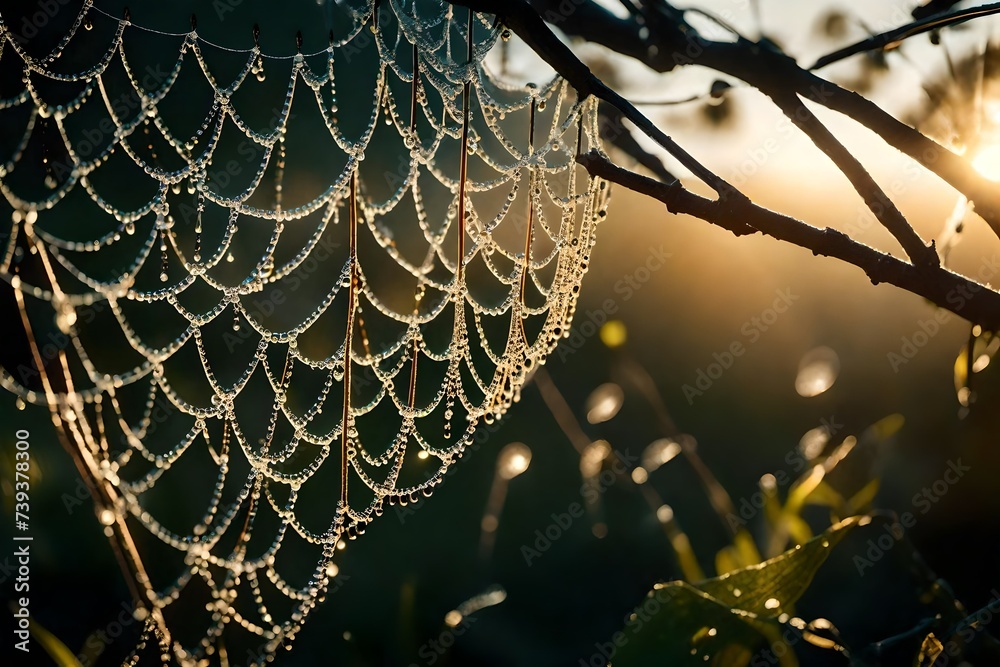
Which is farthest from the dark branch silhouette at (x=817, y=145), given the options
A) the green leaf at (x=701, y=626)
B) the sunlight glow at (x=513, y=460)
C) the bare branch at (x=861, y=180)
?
the sunlight glow at (x=513, y=460)

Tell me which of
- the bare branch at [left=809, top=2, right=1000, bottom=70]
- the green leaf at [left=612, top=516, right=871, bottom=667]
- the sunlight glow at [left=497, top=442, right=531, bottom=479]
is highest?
the bare branch at [left=809, top=2, right=1000, bottom=70]

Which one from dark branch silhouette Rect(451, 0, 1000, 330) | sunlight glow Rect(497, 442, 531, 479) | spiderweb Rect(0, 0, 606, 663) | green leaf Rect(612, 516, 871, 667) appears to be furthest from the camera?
sunlight glow Rect(497, 442, 531, 479)

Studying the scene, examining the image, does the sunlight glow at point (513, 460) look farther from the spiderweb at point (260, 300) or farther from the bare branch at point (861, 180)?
the bare branch at point (861, 180)

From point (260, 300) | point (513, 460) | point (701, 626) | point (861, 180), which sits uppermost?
point (260, 300)

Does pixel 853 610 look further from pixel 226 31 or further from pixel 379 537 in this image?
pixel 226 31

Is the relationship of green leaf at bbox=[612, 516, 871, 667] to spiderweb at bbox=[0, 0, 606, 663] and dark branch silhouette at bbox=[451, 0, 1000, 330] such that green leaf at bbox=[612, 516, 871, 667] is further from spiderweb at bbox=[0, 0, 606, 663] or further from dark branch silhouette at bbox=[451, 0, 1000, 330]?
spiderweb at bbox=[0, 0, 606, 663]

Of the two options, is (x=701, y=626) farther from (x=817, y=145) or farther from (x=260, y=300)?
(x=260, y=300)

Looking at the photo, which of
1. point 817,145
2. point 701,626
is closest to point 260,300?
point 701,626

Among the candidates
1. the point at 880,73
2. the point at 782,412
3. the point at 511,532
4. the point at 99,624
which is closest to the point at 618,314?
the point at 782,412

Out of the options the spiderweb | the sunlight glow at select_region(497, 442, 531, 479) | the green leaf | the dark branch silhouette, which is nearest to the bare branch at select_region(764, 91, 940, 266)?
the dark branch silhouette

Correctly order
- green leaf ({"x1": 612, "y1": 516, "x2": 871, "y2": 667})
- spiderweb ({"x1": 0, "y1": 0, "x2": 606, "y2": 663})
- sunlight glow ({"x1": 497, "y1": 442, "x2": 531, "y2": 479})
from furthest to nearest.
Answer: sunlight glow ({"x1": 497, "y1": 442, "x2": 531, "y2": 479}) < spiderweb ({"x1": 0, "y1": 0, "x2": 606, "y2": 663}) < green leaf ({"x1": 612, "y1": 516, "x2": 871, "y2": 667})

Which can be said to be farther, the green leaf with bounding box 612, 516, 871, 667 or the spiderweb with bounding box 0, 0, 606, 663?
the spiderweb with bounding box 0, 0, 606, 663
